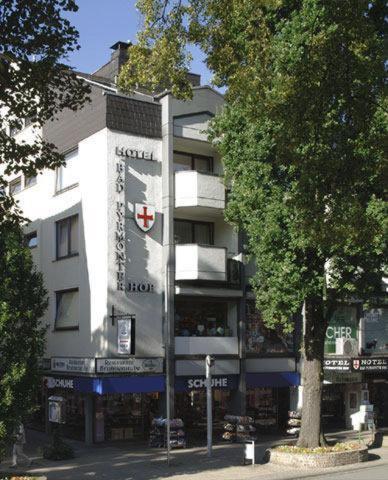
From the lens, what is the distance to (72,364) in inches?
928

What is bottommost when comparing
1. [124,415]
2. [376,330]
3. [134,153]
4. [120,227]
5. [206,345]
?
[124,415]

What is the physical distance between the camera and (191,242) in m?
26.0

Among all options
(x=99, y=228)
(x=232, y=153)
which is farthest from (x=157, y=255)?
(x=232, y=153)

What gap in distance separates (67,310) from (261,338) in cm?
761

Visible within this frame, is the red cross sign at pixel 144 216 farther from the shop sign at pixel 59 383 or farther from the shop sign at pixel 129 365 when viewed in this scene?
the shop sign at pixel 59 383

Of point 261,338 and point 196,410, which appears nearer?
point 196,410

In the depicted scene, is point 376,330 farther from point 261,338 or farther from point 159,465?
point 159,465

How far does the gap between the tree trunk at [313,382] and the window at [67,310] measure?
8848mm

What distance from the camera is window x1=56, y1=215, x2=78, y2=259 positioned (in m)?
25.6

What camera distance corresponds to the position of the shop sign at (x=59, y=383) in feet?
76.9

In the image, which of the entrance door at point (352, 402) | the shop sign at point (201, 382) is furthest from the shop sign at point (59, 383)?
the entrance door at point (352, 402)

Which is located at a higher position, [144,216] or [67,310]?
[144,216]

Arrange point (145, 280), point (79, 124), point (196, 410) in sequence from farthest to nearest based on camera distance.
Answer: point (196, 410) → point (79, 124) → point (145, 280)

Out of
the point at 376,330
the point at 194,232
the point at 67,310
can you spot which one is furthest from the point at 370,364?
the point at 67,310
